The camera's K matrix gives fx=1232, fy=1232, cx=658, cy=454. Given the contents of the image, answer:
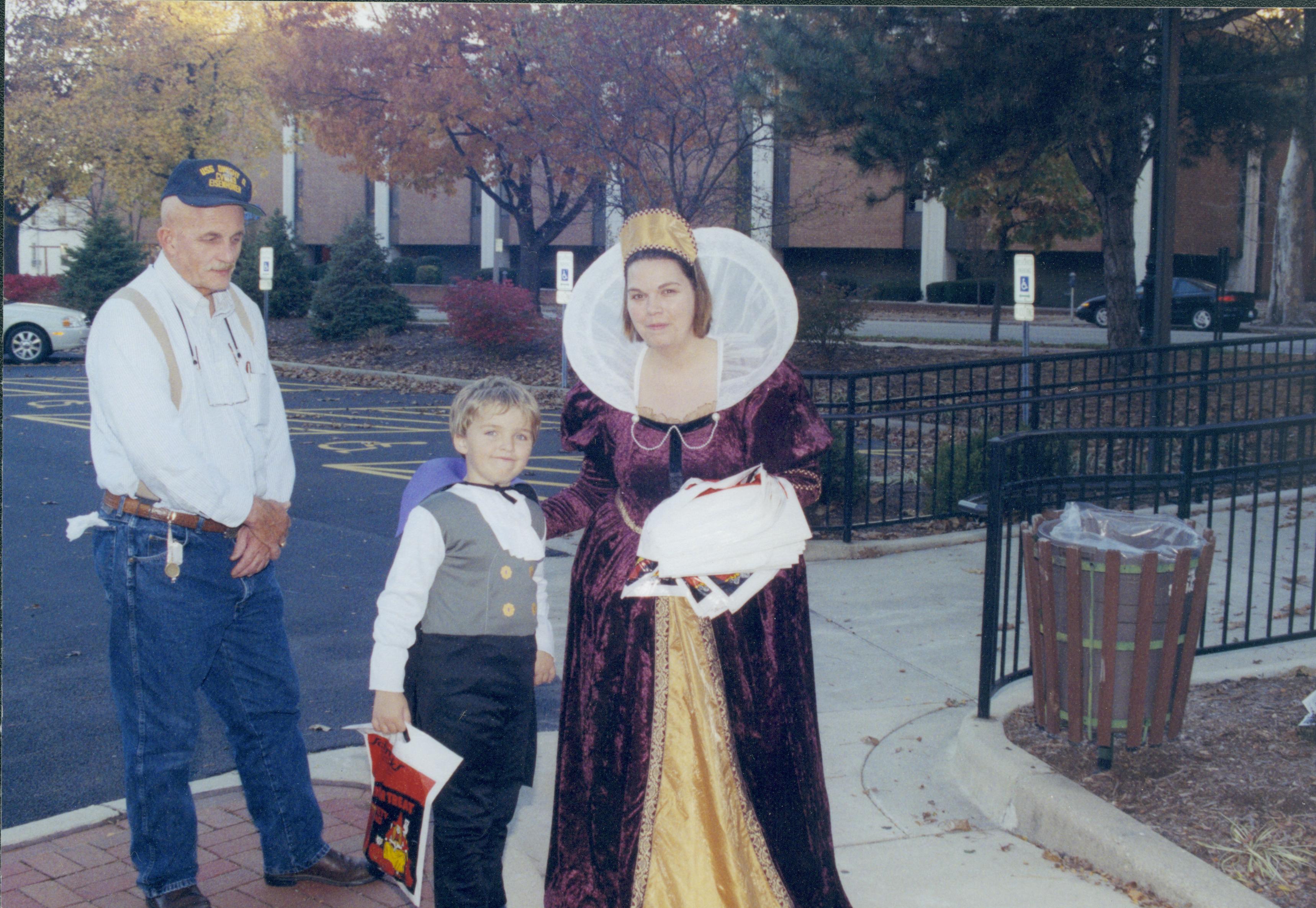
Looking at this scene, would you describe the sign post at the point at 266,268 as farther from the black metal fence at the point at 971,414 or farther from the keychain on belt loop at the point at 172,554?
the keychain on belt loop at the point at 172,554

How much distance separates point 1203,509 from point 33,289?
29.0m

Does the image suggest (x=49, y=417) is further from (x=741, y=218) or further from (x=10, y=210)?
(x=10, y=210)

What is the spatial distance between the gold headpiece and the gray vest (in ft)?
2.47

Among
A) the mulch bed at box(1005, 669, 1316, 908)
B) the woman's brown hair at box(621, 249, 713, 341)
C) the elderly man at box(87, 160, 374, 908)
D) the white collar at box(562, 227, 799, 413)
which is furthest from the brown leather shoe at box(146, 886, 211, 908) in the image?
the mulch bed at box(1005, 669, 1316, 908)

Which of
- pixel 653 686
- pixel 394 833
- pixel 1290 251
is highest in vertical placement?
pixel 1290 251

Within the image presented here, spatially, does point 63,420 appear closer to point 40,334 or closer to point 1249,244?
point 40,334

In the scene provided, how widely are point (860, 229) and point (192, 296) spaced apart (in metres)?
38.6

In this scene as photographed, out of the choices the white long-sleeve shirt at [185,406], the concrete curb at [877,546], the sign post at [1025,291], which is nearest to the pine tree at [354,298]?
the sign post at [1025,291]

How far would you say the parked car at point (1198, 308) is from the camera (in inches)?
1139

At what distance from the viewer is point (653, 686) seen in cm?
301

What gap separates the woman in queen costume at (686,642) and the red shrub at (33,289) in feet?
94.2

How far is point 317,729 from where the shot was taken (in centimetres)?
485

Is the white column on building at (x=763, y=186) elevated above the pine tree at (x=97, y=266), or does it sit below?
above

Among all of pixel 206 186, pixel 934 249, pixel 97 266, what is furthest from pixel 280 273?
pixel 206 186
